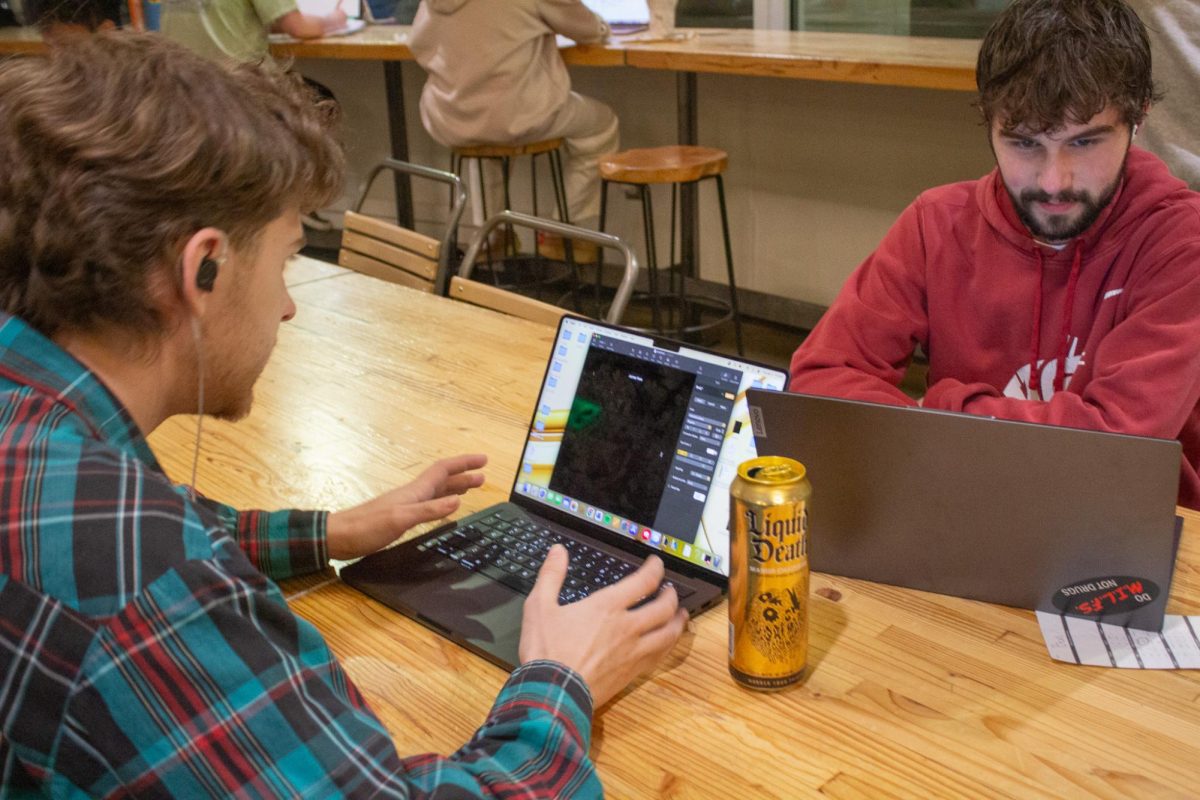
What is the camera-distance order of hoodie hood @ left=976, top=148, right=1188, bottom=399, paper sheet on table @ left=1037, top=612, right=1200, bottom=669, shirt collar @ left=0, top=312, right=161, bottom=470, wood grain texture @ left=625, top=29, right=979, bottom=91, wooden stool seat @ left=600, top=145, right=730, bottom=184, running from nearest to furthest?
1. shirt collar @ left=0, top=312, right=161, bottom=470
2. paper sheet on table @ left=1037, top=612, right=1200, bottom=669
3. hoodie hood @ left=976, top=148, right=1188, bottom=399
4. wood grain texture @ left=625, top=29, right=979, bottom=91
5. wooden stool seat @ left=600, top=145, right=730, bottom=184

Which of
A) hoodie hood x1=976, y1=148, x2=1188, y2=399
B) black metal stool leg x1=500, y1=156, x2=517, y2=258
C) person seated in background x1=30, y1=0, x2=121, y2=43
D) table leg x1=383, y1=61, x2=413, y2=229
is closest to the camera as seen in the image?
hoodie hood x1=976, y1=148, x2=1188, y2=399

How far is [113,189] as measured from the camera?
0.79 m

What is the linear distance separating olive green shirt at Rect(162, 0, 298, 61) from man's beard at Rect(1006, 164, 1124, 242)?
3.31 m

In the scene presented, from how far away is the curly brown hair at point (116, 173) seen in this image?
2.61 feet

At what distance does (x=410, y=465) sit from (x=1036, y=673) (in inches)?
31.8

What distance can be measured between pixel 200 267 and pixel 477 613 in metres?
0.45

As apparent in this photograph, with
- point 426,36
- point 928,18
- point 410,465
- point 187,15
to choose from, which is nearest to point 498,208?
point 426,36

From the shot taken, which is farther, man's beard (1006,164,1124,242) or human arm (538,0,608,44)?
human arm (538,0,608,44)

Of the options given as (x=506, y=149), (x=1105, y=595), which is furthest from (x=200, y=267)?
(x=506, y=149)

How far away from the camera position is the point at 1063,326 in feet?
5.24

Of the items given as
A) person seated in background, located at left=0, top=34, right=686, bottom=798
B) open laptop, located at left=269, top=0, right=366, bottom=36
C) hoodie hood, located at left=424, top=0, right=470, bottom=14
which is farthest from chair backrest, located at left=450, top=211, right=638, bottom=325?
open laptop, located at left=269, top=0, right=366, bottom=36

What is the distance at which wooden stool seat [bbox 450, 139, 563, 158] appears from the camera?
4.22 meters

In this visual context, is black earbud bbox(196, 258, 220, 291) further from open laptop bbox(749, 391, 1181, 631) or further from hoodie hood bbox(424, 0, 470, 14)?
hoodie hood bbox(424, 0, 470, 14)

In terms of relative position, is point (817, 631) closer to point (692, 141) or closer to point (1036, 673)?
point (1036, 673)
